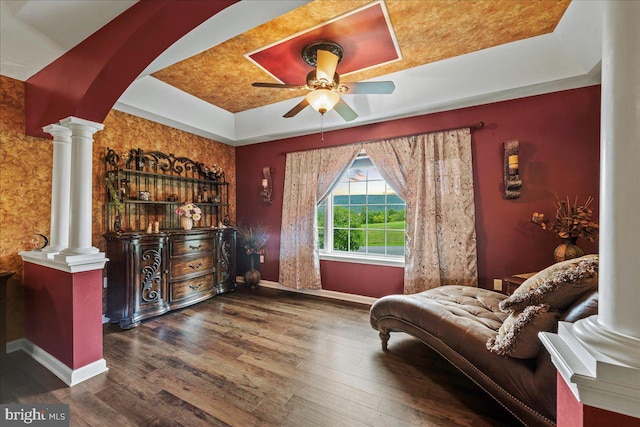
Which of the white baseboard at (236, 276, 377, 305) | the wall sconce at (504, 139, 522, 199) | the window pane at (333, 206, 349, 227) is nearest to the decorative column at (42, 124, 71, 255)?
the white baseboard at (236, 276, 377, 305)

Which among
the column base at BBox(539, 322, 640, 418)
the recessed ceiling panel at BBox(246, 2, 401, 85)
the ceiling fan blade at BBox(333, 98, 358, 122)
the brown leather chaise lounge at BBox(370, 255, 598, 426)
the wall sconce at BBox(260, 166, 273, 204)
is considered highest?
the recessed ceiling panel at BBox(246, 2, 401, 85)

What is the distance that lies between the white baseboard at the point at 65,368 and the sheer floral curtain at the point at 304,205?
2.31 metres

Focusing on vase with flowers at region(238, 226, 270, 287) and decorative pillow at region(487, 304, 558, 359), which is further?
vase with flowers at region(238, 226, 270, 287)

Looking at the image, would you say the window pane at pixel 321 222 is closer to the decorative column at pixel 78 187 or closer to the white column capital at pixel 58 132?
the decorative column at pixel 78 187

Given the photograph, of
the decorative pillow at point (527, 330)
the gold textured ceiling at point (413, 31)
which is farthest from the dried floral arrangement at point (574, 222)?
the gold textured ceiling at point (413, 31)

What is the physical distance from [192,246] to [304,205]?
1648 mm

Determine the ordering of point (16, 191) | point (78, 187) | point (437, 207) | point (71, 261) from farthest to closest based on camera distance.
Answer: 1. point (437, 207)
2. point (16, 191)
3. point (78, 187)
4. point (71, 261)

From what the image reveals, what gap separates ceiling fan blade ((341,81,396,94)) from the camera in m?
2.15

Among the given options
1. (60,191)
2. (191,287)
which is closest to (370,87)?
(60,191)

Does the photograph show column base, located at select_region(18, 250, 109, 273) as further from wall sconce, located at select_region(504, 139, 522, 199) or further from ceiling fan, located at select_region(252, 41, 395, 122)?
wall sconce, located at select_region(504, 139, 522, 199)

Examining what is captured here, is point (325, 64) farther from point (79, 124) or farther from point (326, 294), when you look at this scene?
point (326, 294)

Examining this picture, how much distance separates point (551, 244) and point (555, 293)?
5.39ft

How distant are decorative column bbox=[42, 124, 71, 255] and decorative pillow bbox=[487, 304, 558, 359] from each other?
137 inches

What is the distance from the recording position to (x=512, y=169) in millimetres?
2643
